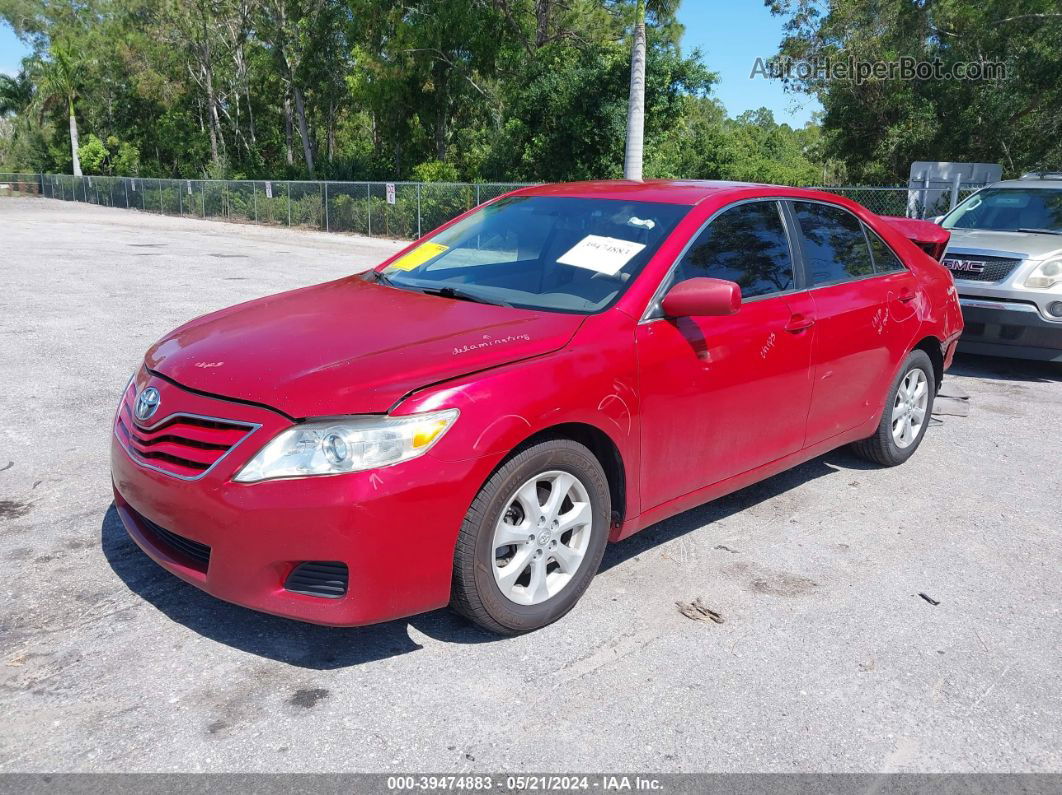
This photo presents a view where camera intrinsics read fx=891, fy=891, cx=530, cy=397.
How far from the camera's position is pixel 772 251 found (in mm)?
4332

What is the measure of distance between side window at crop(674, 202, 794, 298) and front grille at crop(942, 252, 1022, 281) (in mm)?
4659

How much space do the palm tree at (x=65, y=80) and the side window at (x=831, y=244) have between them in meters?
58.9

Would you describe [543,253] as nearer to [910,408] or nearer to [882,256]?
[882,256]

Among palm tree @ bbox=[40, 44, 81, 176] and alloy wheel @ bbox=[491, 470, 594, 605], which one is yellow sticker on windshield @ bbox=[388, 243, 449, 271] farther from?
palm tree @ bbox=[40, 44, 81, 176]

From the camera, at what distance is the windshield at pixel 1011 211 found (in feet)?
29.1

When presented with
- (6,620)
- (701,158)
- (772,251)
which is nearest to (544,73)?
(701,158)

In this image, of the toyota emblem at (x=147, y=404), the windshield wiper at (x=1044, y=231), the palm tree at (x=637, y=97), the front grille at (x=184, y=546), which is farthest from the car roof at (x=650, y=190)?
the palm tree at (x=637, y=97)

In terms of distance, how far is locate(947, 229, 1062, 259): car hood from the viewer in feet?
26.3

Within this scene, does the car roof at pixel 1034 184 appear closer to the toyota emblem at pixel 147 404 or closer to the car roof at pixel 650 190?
the car roof at pixel 650 190

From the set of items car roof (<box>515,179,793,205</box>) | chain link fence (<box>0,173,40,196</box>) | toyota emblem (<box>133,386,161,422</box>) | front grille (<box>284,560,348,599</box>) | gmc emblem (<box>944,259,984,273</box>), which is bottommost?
front grille (<box>284,560,348,599</box>)

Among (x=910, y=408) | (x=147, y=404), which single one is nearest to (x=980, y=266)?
(x=910, y=408)

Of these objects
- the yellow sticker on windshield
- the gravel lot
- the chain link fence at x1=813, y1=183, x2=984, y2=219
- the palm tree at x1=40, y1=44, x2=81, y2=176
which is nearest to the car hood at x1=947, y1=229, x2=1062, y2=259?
the gravel lot

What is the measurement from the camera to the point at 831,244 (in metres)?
4.72

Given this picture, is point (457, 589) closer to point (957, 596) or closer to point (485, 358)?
point (485, 358)
